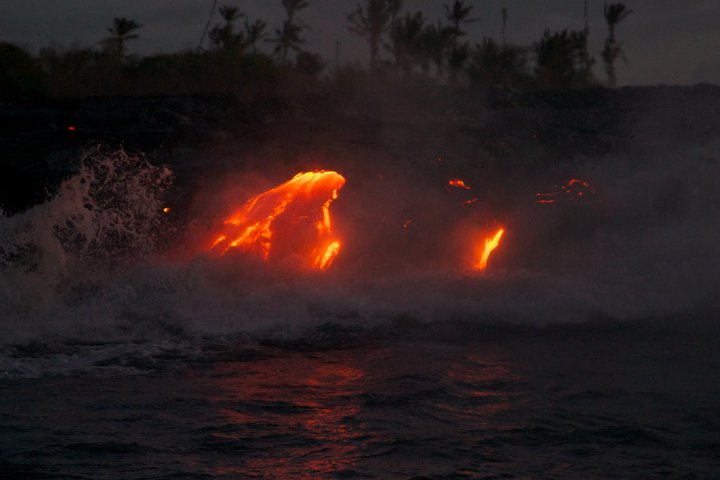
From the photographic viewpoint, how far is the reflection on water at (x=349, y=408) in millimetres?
6223

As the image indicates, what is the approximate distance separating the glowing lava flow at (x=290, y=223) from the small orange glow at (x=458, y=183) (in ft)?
6.66

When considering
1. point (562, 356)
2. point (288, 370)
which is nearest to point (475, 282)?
point (562, 356)

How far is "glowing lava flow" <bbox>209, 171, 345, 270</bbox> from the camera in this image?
14.7 meters

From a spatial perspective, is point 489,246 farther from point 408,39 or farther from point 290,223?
point 408,39

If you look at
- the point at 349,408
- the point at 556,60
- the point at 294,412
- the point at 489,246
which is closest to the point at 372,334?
the point at 349,408

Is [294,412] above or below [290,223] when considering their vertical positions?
below

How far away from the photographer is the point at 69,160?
48.9 feet

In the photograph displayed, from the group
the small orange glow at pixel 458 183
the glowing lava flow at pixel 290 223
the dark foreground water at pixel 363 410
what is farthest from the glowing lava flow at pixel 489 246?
the dark foreground water at pixel 363 410

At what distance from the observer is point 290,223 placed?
14.9m

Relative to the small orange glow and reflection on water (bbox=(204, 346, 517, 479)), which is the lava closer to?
the small orange glow

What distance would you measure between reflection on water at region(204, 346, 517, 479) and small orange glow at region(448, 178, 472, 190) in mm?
6645

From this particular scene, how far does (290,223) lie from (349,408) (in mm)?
7637

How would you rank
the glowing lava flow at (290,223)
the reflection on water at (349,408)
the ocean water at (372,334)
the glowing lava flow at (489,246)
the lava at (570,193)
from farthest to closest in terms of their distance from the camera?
the lava at (570,193) → the glowing lava flow at (489,246) → the glowing lava flow at (290,223) → the ocean water at (372,334) → the reflection on water at (349,408)

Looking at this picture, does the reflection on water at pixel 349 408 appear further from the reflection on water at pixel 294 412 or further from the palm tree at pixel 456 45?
the palm tree at pixel 456 45
